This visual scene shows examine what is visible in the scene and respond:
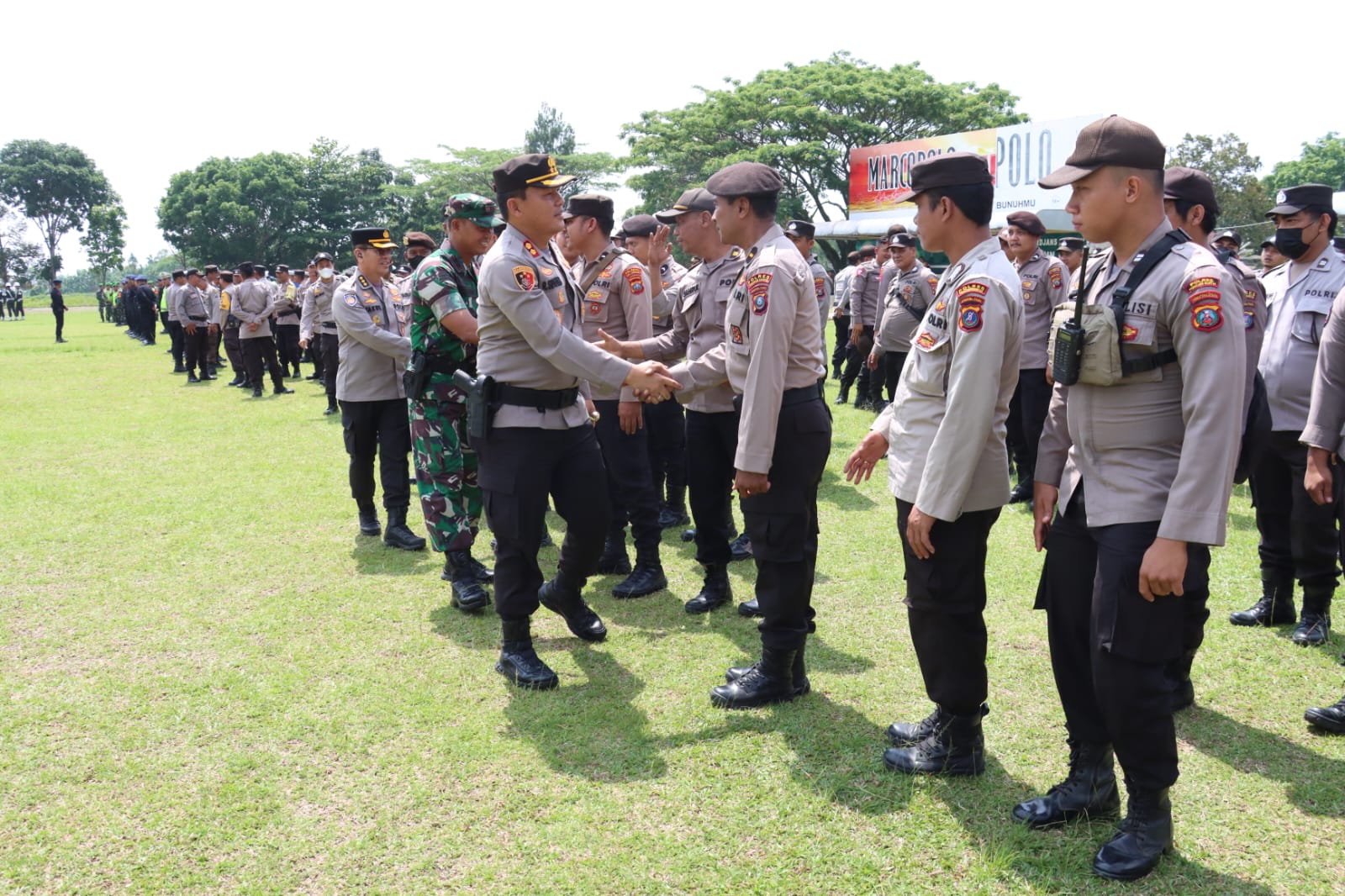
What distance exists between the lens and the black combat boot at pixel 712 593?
5.01 m

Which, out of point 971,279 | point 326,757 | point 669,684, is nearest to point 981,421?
point 971,279

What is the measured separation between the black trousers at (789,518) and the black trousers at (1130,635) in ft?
3.74

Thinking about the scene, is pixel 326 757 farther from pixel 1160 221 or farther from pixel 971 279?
pixel 1160 221

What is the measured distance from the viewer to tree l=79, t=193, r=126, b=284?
5925 cm

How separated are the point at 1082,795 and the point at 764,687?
130cm

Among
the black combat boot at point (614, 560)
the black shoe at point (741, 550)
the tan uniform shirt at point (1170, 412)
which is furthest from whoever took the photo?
the black shoe at point (741, 550)

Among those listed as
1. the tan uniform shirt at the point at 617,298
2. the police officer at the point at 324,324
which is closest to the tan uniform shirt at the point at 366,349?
the tan uniform shirt at the point at 617,298

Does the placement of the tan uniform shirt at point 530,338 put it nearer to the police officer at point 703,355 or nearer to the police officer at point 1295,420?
the police officer at point 703,355

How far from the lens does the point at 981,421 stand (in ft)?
9.09

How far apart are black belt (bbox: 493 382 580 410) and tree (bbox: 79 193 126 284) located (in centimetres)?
6642

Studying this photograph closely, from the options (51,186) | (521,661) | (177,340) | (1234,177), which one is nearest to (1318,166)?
Result: (1234,177)

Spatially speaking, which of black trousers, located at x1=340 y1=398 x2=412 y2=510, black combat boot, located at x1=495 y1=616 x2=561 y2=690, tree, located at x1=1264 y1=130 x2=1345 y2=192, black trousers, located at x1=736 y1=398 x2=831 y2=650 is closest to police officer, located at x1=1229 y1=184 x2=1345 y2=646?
black trousers, located at x1=736 y1=398 x2=831 y2=650

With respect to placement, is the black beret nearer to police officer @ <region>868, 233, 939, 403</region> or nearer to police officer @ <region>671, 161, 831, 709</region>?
police officer @ <region>671, 161, 831, 709</region>

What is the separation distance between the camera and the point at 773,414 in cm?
351
